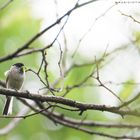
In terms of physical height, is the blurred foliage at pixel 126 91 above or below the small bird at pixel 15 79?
below

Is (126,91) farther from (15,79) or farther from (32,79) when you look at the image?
(32,79)

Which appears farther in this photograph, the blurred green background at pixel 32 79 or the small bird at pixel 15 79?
the blurred green background at pixel 32 79

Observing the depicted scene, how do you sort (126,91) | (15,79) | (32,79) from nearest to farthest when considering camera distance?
(15,79) → (126,91) → (32,79)

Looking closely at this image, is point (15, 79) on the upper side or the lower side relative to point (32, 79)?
upper

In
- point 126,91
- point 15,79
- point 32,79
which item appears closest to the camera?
point 15,79

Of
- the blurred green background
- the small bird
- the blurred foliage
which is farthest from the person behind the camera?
the blurred green background

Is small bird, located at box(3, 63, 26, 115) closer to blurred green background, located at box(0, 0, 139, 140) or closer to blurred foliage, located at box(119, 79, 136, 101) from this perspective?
blurred foliage, located at box(119, 79, 136, 101)

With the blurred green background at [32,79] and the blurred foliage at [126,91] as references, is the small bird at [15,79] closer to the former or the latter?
the blurred foliage at [126,91]

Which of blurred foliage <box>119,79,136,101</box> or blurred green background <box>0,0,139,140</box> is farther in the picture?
blurred green background <box>0,0,139,140</box>

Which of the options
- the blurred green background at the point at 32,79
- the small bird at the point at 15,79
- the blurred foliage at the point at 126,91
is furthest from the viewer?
the blurred green background at the point at 32,79

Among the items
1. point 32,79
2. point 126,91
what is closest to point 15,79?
point 126,91

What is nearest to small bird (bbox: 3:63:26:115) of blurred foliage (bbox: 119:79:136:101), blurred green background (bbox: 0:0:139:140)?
blurred foliage (bbox: 119:79:136:101)

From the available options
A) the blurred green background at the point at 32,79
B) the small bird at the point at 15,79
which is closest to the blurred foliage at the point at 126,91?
the small bird at the point at 15,79

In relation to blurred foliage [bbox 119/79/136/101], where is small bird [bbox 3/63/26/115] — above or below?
above
